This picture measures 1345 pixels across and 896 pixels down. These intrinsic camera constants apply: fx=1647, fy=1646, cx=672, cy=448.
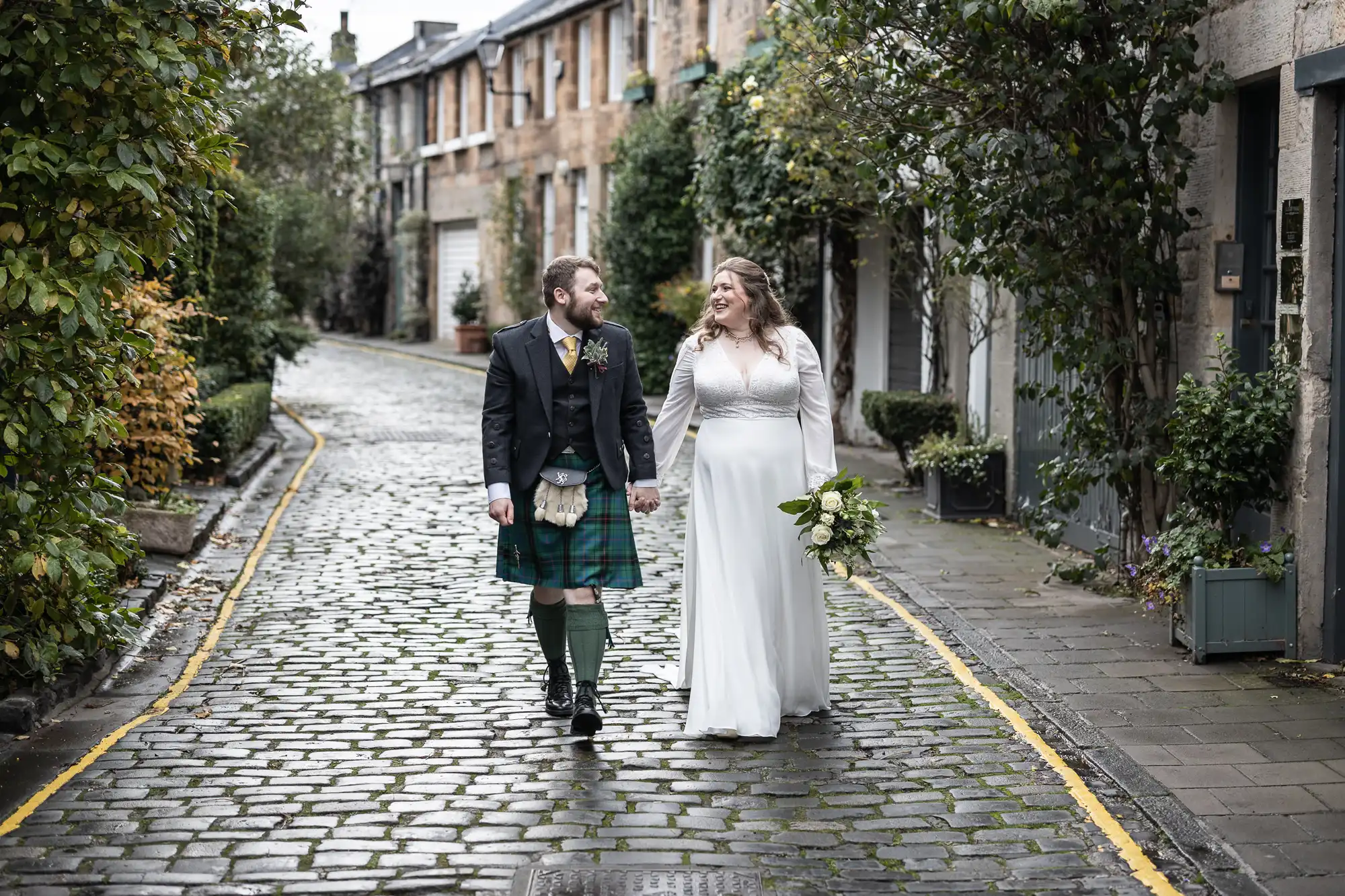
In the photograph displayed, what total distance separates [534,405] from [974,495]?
6.59 metres

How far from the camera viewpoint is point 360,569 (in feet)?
34.1

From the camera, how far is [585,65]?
100 feet

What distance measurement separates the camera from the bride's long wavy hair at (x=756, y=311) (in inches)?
266

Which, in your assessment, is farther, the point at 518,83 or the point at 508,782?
the point at 518,83

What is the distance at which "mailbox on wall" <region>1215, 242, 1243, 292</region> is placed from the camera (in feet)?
28.0

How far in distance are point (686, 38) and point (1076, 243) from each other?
53.3ft

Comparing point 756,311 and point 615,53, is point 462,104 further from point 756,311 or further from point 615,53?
point 756,311

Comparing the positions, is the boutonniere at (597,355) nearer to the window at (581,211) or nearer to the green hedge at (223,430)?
the green hedge at (223,430)

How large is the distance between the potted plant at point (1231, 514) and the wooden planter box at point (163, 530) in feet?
20.1

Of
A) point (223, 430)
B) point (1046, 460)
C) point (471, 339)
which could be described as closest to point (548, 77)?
point (471, 339)

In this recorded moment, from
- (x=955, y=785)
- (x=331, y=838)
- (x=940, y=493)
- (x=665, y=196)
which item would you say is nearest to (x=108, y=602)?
(x=331, y=838)

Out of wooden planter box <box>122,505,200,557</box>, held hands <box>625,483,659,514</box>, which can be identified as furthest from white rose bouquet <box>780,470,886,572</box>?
wooden planter box <box>122,505,200,557</box>

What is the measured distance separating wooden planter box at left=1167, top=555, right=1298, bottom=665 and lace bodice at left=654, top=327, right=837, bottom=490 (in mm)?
2000

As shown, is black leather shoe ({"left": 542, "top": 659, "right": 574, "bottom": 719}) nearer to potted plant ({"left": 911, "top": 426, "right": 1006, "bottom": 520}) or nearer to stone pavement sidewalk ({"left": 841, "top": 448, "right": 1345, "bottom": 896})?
stone pavement sidewalk ({"left": 841, "top": 448, "right": 1345, "bottom": 896})
